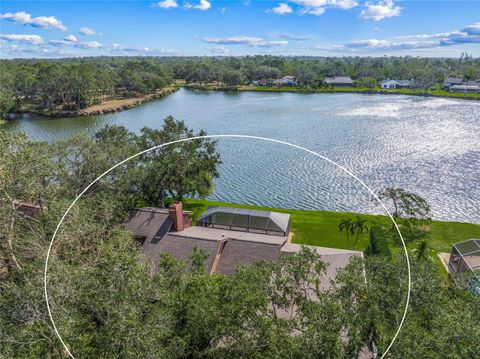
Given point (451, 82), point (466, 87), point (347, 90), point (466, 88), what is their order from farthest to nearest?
point (451, 82) → point (347, 90) → point (466, 87) → point (466, 88)

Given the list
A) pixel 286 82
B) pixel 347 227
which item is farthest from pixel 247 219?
pixel 286 82

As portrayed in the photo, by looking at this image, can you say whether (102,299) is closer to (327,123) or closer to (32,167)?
(32,167)

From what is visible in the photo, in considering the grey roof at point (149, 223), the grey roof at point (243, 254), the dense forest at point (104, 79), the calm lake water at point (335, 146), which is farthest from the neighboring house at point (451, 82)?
the grey roof at point (149, 223)

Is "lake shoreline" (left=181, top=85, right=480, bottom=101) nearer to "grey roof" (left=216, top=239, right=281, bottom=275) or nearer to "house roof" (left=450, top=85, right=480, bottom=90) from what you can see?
"house roof" (left=450, top=85, right=480, bottom=90)

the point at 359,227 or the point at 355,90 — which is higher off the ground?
the point at 355,90

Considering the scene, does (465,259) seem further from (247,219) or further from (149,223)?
(149,223)

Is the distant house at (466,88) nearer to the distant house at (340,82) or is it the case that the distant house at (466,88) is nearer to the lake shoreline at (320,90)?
the lake shoreline at (320,90)
